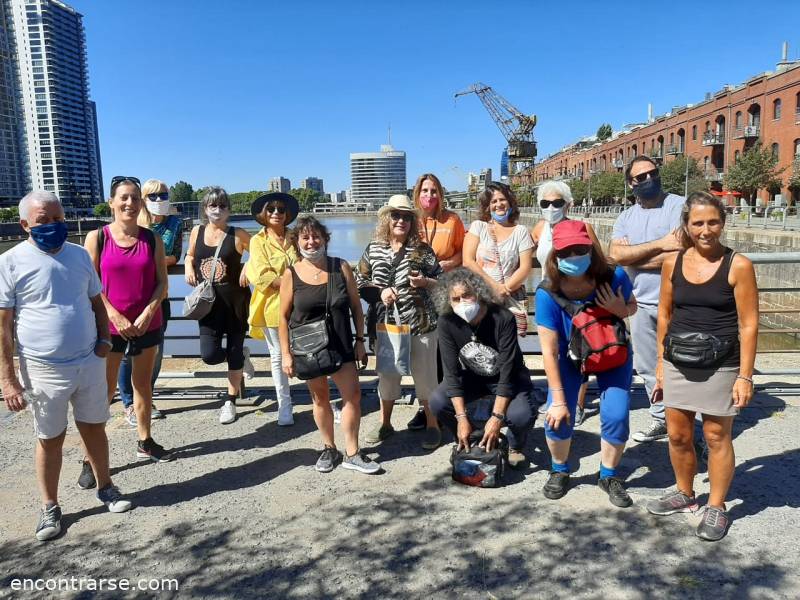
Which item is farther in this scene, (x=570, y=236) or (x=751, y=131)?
(x=751, y=131)

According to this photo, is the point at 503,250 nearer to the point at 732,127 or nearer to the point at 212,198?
the point at 212,198

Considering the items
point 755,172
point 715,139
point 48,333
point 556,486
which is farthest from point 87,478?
point 715,139

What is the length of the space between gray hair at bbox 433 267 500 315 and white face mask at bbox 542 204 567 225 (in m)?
1.02

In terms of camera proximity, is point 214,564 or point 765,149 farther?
point 765,149

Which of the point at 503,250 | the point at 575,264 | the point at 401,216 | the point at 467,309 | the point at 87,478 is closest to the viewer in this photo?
the point at 575,264

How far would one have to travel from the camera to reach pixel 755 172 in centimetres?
3925

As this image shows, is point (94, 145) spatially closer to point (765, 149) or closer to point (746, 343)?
point (765, 149)

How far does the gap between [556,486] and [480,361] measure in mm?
877

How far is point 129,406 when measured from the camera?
4.85 m

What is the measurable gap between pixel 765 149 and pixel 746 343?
1845 inches

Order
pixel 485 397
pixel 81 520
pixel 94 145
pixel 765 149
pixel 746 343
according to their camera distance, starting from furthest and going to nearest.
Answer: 1. pixel 94 145
2. pixel 765 149
3. pixel 485 397
4. pixel 81 520
5. pixel 746 343

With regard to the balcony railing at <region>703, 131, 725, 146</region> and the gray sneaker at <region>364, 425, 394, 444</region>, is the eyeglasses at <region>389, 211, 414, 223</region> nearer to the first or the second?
the gray sneaker at <region>364, 425, 394, 444</region>

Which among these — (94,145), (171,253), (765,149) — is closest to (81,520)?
(171,253)

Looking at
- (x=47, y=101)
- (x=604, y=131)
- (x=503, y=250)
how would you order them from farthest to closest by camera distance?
(x=47, y=101), (x=604, y=131), (x=503, y=250)
